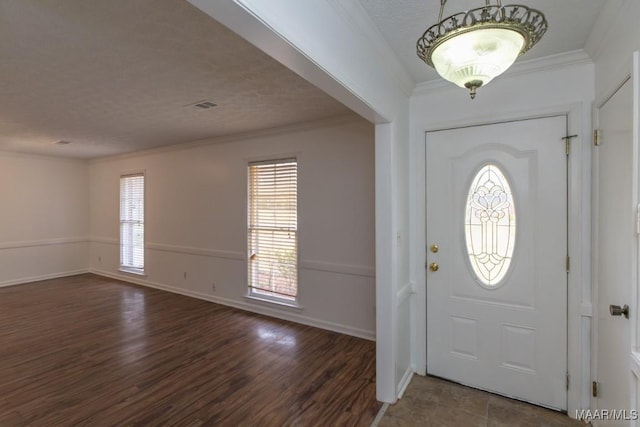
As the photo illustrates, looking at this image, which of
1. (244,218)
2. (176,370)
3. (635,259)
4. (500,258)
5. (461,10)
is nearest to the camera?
(635,259)

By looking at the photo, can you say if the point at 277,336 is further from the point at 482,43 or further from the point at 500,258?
the point at 482,43

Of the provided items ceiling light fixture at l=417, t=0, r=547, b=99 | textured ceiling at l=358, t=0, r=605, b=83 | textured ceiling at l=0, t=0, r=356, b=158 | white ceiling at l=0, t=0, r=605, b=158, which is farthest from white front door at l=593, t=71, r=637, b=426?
textured ceiling at l=0, t=0, r=356, b=158

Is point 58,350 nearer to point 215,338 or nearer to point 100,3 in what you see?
point 215,338

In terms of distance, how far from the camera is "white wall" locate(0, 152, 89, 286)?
573 centimetres

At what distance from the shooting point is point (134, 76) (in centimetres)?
243

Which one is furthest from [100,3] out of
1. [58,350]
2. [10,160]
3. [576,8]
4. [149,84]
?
[10,160]

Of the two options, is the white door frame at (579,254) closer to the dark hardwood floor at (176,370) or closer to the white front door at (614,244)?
the white front door at (614,244)

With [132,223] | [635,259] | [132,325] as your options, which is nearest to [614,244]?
[635,259]

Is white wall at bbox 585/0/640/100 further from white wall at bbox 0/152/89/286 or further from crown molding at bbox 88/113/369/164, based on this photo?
white wall at bbox 0/152/89/286

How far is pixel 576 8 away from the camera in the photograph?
5.35ft

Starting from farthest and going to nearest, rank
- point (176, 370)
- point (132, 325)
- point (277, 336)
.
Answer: point (132, 325) < point (277, 336) < point (176, 370)

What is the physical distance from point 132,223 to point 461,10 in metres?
6.38

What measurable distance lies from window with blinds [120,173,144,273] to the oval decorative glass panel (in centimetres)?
569

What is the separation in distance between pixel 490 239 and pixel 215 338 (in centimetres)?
300
